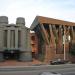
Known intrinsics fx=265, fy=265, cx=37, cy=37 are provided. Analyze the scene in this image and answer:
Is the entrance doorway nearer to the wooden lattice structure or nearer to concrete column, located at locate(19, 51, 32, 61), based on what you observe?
concrete column, located at locate(19, 51, 32, 61)

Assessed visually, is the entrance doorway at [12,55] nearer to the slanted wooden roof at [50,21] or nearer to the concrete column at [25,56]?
the concrete column at [25,56]

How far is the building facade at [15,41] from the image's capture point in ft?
240

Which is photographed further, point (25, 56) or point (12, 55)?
point (12, 55)

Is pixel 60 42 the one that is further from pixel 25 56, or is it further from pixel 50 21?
pixel 25 56

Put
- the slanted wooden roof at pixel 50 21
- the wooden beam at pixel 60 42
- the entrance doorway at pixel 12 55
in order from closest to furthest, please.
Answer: the slanted wooden roof at pixel 50 21
the entrance doorway at pixel 12 55
the wooden beam at pixel 60 42

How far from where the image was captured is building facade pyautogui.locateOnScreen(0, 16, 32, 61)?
73.2 meters

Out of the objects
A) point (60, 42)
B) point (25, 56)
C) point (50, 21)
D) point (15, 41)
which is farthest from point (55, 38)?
point (15, 41)

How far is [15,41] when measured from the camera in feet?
241

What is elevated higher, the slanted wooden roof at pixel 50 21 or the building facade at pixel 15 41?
the slanted wooden roof at pixel 50 21

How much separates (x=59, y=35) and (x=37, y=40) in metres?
11.6

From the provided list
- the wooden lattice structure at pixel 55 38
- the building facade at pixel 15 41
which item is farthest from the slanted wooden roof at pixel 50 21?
the building facade at pixel 15 41

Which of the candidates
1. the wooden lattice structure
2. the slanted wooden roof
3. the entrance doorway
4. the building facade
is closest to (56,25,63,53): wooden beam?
the wooden lattice structure

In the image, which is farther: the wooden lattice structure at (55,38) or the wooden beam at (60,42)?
the wooden beam at (60,42)

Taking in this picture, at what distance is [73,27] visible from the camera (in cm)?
7875
